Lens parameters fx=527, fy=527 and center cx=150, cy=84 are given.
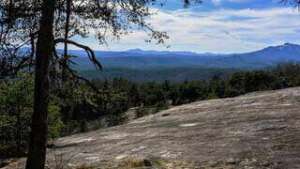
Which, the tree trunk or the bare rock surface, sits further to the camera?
the bare rock surface

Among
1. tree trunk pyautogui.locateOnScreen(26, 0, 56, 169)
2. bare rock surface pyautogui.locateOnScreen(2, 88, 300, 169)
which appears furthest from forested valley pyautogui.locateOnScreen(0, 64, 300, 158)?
bare rock surface pyautogui.locateOnScreen(2, 88, 300, 169)

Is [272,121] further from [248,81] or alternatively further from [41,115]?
[248,81]

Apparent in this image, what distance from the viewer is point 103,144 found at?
2211 cm

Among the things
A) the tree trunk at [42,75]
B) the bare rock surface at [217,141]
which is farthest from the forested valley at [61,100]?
the bare rock surface at [217,141]

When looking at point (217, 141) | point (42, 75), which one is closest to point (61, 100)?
point (42, 75)

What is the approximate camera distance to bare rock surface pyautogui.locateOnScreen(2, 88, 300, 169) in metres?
14.8

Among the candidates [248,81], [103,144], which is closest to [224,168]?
[103,144]

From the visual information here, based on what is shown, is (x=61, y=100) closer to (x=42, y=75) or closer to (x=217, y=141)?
(x=42, y=75)

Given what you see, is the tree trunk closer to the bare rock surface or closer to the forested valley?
the forested valley

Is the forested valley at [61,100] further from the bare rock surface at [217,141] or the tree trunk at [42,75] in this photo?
the bare rock surface at [217,141]

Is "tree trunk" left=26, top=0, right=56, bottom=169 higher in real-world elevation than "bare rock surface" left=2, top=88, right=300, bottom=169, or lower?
higher

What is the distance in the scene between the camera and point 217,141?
18156 mm

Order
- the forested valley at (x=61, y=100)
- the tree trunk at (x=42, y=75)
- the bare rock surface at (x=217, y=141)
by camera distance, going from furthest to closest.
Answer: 1. the forested valley at (x=61, y=100)
2. the bare rock surface at (x=217, y=141)
3. the tree trunk at (x=42, y=75)

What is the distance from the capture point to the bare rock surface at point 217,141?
14812 mm
